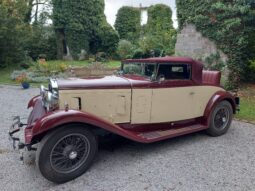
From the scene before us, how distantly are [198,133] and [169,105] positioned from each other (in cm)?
119

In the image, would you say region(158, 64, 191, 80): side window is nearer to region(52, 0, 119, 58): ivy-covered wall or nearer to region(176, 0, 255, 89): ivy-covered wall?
region(176, 0, 255, 89): ivy-covered wall

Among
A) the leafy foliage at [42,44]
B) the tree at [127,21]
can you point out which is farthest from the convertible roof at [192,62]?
the tree at [127,21]

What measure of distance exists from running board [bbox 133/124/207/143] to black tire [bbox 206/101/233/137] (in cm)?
25

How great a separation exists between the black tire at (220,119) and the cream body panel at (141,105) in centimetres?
137

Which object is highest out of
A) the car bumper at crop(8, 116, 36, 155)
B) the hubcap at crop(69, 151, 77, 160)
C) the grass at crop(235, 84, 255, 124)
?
the car bumper at crop(8, 116, 36, 155)

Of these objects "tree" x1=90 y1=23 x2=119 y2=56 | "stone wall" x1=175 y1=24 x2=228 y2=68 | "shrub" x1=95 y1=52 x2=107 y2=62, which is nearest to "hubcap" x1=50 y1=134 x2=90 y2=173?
"stone wall" x1=175 y1=24 x2=228 y2=68

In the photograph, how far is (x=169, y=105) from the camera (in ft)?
14.0

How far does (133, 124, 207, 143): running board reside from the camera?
12.9 ft

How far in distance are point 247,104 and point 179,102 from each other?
149 inches

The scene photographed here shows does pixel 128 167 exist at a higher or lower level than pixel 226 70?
lower

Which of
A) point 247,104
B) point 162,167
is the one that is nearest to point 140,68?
point 162,167

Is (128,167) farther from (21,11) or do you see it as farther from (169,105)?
(21,11)

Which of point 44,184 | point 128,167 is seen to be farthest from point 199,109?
point 44,184

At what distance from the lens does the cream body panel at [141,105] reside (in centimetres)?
396
